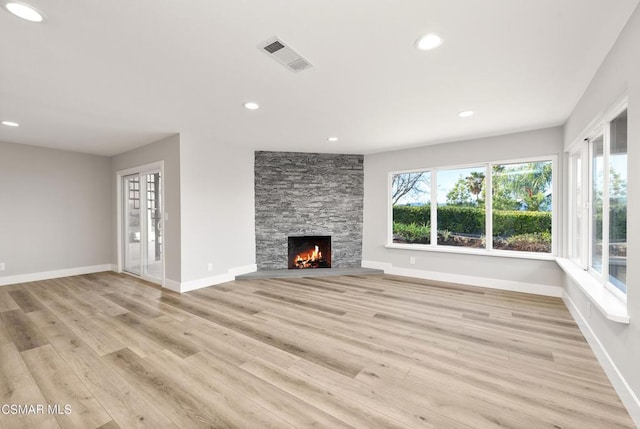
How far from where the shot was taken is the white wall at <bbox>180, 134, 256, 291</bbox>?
4.17 metres

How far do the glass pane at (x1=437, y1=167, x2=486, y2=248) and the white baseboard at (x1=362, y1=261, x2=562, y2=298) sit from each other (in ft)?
1.80

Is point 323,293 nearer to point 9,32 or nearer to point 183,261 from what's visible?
point 183,261

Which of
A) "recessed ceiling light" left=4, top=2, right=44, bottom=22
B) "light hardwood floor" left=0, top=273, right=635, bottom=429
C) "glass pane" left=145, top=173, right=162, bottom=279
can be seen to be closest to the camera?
"recessed ceiling light" left=4, top=2, right=44, bottom=22

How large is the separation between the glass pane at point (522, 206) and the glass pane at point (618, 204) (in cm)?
183

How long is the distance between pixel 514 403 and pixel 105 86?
415 cm

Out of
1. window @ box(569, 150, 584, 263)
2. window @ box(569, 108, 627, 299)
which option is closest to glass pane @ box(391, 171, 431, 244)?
window @ box(569, 150, 584, 263)

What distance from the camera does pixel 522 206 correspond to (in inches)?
163

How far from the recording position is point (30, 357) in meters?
2.27

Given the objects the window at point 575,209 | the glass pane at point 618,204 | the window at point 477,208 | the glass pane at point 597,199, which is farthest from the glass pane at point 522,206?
the glass pane at point 618,204

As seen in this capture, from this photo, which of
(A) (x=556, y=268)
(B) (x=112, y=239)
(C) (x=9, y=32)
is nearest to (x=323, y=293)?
(A) (x=556, y=268)

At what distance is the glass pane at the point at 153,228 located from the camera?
4.79 m

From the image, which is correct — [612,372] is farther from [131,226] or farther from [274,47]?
[131,226]

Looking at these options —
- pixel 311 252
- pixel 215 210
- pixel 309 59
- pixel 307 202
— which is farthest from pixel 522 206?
pixel 215 210

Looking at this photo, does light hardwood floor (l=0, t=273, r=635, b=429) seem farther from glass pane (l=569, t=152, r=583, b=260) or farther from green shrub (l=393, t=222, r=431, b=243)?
green shrub (l=393, t=222, r=431, b=243)
